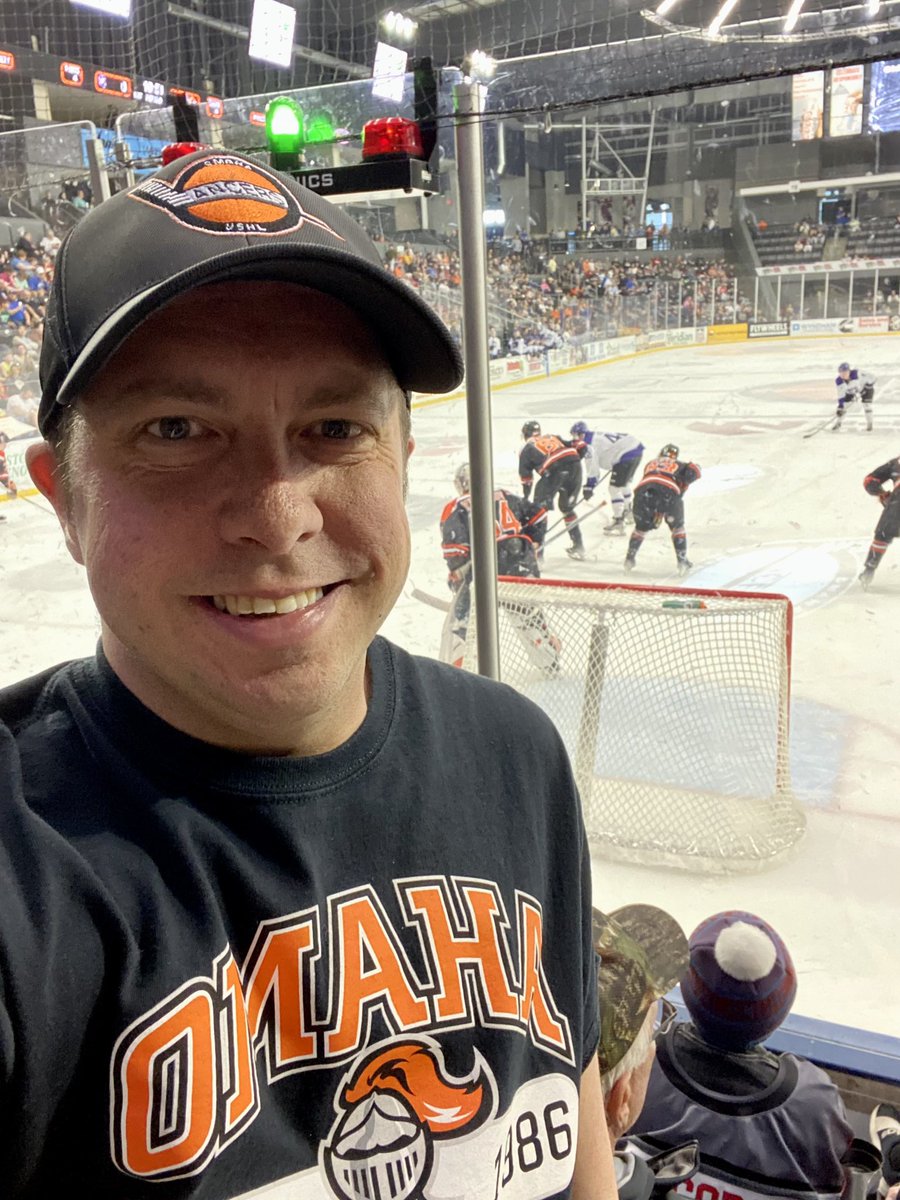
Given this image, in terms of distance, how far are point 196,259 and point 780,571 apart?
6.61 metres

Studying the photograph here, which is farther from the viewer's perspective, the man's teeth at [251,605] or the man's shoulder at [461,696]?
the man's shoulder at [461,696]

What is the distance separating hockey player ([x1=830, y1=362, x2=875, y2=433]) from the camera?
956 centimetres

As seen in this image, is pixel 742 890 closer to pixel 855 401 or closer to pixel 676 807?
pixel 676 807

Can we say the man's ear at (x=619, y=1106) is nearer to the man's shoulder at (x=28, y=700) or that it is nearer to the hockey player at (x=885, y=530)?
the man's shoulder at (x=28, y=700)

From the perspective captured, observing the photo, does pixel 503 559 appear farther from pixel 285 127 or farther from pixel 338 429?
pixel 338 429

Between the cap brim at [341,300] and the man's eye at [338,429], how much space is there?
7 centimetres

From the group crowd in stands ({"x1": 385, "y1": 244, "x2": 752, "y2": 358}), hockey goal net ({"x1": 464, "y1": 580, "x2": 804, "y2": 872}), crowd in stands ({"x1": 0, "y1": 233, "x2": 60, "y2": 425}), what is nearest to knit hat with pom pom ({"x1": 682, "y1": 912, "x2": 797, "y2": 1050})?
hockey goal net ({"x1": 464, "y1": 580, "x2": 804, "y2": 872})

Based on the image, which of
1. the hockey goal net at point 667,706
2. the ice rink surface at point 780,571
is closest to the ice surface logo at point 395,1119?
the ice rink surface at point 780,571

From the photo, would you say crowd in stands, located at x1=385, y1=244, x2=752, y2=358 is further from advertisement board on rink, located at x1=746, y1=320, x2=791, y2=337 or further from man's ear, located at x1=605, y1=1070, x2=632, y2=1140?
man's ear, located at x1=605, y1=1070, x2=632, y2=1140

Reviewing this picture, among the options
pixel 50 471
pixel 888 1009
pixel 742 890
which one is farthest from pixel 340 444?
pixel 742 890

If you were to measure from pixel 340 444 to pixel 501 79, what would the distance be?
148 cm

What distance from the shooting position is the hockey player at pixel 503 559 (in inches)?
116

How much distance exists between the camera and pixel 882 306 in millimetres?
10672

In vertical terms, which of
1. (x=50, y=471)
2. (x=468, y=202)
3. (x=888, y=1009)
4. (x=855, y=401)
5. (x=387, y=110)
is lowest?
A: (x=888, y=1009)
